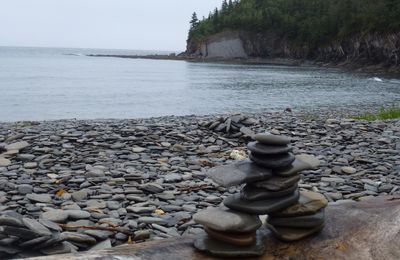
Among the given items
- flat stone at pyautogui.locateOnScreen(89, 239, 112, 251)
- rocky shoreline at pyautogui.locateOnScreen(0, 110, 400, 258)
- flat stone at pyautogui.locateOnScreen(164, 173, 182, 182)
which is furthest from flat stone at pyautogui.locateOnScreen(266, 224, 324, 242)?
flat stone at pyautogui.locateOnScreen(164, 173, 182, 182)

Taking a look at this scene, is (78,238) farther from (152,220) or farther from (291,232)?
(291,232)

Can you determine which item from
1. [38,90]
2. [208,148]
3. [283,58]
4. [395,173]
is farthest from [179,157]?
[283,58]

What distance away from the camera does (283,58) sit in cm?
13362

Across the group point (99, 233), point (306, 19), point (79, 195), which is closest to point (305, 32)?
point (306, 19)

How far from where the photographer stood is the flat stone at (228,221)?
377 cm

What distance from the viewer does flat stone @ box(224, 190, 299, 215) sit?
3986 mm

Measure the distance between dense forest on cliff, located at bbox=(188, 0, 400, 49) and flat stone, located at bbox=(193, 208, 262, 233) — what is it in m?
101

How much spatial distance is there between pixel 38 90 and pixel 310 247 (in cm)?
4193

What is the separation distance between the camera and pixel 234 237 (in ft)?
12.5

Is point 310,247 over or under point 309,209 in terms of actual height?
under

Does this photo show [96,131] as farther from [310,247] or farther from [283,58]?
[283,58]

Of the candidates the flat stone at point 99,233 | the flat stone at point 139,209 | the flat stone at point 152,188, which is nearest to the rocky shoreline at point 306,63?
the flat stone at point 152,188

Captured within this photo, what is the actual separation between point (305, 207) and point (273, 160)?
520mm

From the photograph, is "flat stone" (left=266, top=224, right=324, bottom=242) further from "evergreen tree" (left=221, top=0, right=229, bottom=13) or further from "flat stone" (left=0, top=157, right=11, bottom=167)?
"evergreen tree" (left=221, top=0, right=229, bottom=13)
